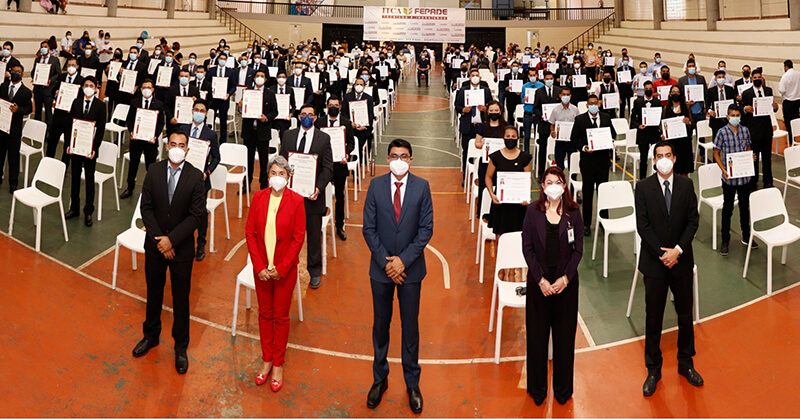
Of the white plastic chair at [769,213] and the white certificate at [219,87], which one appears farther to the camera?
the white certificate at [219,87]

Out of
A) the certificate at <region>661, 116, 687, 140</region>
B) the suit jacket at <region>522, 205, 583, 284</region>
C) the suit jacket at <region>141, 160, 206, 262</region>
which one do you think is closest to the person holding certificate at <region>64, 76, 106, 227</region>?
the suit jacket at <region>141, 160, 206, 262</region>

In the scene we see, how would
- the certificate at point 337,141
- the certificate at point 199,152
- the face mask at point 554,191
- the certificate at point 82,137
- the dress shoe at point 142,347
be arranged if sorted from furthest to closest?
the certificate at point 82,137 < the certificate at point 337,141 < the certificate at point 199,152 < the dress shoe at point 142,347 < the face mask at point 554,191

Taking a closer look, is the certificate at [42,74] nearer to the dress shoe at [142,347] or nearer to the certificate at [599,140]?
the dress shoe at [142,347]

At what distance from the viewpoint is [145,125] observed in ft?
32.4

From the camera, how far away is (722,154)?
8.76 meters

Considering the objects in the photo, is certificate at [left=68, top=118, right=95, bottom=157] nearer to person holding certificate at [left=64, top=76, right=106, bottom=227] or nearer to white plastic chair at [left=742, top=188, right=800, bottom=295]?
person holding certificate at [left=64, top=76, right=106, bottom=227]

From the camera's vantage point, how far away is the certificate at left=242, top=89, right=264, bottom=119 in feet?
34.7

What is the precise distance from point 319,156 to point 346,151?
1.28m

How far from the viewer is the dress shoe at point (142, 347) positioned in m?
6.09

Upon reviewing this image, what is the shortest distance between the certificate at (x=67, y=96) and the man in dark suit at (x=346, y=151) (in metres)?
3.96

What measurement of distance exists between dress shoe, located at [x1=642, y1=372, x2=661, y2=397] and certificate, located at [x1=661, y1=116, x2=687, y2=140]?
5.41 m

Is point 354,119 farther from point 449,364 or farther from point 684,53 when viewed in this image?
point 684,53

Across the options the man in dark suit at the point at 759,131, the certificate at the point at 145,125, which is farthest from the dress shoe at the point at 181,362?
the man in dark suit at the point at 759,131

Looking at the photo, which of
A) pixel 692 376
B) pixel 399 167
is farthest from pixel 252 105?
pixel 692 376
